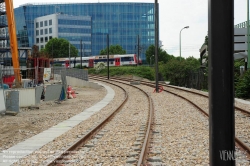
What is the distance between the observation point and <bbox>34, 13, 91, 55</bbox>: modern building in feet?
431

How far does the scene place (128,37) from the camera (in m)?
146

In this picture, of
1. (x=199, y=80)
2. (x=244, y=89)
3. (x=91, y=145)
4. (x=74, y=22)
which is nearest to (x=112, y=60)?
(x=199, y=80)

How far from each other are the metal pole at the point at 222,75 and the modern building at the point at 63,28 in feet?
422

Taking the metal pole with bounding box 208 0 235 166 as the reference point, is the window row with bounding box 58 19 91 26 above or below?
above

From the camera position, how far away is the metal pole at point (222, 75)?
4.14m

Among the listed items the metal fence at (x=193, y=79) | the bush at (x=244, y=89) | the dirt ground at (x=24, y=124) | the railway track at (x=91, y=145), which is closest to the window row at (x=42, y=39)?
the metal fence at (x=193, y=79)

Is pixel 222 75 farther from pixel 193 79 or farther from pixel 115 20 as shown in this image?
pixel 115 20

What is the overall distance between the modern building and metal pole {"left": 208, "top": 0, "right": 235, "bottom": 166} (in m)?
129

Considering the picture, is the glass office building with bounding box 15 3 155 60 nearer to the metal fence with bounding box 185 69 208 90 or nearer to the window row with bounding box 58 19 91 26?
the window row with bounding box 58 19 91 26

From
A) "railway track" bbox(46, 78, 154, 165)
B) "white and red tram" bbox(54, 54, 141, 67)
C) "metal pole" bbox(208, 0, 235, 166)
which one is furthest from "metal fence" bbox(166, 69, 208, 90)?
"metal pole" bbox(208, 0, 235, 166)

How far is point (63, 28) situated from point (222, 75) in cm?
13283

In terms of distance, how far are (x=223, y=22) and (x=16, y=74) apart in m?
24.8

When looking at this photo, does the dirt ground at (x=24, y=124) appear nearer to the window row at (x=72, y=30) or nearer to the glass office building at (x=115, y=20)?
the window row at (x=72, y=30)

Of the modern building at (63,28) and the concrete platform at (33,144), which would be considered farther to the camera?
the modern building at (63,28)
